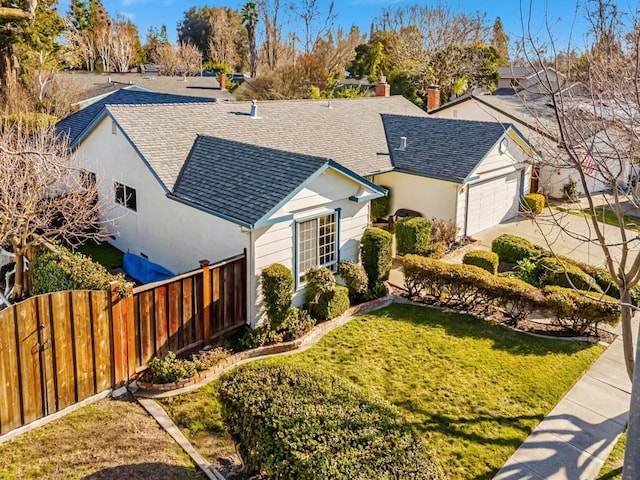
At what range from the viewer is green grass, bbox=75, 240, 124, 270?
1691 centimetres

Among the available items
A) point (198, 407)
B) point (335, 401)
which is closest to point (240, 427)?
point (335, 401)

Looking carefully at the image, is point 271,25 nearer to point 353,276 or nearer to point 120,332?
point 353,276

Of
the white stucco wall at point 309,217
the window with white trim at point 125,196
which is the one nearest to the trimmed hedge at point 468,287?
the white stucco wall at point 309,217

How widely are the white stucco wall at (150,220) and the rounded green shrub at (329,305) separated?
253cm

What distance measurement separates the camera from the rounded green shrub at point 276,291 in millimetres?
11969

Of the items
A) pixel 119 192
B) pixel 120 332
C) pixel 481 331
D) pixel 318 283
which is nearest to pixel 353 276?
pixel 318 283

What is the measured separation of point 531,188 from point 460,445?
23018mm

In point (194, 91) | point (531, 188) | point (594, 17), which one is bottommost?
point (531, 188)

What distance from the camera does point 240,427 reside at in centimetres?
684

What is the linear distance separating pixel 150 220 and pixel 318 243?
19.1ft

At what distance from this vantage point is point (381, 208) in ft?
72.8

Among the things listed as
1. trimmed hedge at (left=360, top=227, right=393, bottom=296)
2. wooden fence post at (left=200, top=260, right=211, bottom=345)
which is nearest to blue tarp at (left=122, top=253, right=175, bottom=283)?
wooden fence post at (left=200, top=260, right=211, bottom=345)

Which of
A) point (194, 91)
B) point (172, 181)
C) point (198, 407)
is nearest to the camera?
point (198, 407)

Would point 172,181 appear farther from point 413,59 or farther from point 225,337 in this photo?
point 413,59
